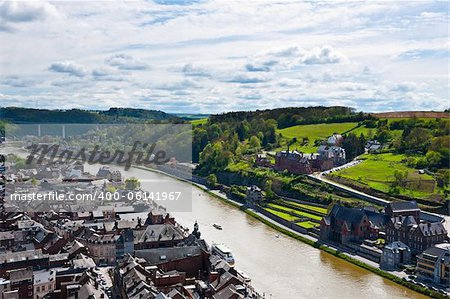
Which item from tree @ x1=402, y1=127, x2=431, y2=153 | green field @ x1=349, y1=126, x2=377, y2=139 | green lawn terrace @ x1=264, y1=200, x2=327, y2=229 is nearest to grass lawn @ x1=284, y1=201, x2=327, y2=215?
green lawn terrace @ x1=264, y1=200, x2=327, y2=229

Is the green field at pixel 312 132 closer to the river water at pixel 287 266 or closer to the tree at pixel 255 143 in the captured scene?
the tree at pixel 255 143

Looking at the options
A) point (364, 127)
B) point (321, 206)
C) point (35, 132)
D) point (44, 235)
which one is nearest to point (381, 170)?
point (321, 206)

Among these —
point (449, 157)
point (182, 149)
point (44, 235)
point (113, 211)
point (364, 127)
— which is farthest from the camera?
point (182, 149)

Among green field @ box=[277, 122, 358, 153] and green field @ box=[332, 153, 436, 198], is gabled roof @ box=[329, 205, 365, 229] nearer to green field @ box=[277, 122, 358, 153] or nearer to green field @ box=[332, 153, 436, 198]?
green field @ box=[332, 153, 436, 198]

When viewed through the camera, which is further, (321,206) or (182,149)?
(182,149)

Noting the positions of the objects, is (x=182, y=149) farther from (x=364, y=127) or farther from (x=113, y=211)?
(x=113, y=211)

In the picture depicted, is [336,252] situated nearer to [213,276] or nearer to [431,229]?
[431,229]

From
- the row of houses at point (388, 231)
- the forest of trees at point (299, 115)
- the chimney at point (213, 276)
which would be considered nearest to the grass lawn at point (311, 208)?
the row of houses at point (388, 231)
